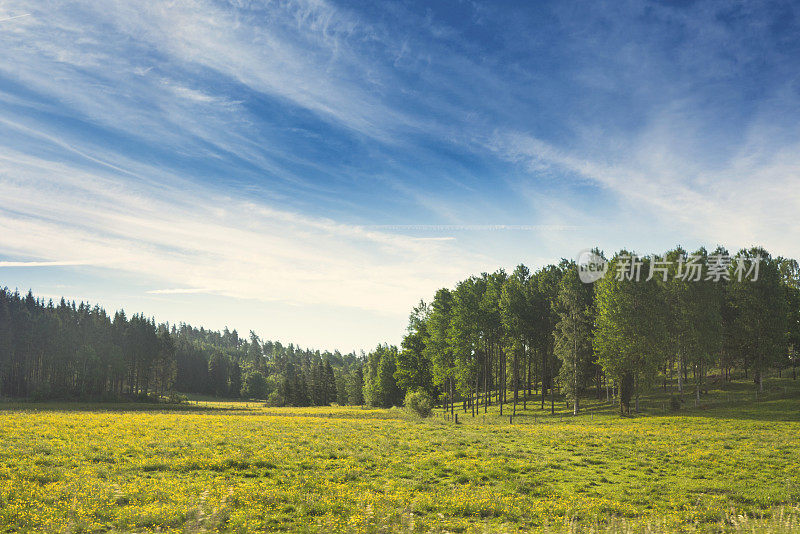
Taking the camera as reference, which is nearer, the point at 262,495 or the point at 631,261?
the point at 262,495

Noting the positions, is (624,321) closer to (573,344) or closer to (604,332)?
(604,332)

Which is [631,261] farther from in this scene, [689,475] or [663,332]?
[689,475]

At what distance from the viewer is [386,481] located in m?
21.5

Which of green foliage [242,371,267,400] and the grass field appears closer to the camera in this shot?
the grass field

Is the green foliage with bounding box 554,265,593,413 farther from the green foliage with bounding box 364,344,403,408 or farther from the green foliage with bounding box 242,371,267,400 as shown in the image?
the green foliage with bounding box 242,371,267,400

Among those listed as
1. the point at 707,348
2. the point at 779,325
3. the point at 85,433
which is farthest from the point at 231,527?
the point at 779,325

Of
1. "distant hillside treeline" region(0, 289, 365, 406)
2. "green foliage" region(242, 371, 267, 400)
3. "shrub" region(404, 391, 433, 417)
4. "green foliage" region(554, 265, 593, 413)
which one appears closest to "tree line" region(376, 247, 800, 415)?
"green foliage" region(554, 265, 593, 413)

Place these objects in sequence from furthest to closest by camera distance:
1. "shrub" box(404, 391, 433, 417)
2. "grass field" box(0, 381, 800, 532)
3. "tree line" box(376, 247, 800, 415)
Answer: "shrub" box(404, 391, 433, 417) → "tree line" box(376, 247, 800, 415) → "grass field" box(0, 381, 800, 532)

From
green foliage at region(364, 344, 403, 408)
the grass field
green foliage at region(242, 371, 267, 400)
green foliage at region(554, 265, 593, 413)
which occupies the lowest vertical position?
green foliage at region(242, 371, 267, 400)

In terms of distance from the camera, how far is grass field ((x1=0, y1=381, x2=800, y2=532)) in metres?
15.8

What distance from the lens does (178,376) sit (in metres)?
170

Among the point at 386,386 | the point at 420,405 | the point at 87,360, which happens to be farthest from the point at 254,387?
the point at 420,405

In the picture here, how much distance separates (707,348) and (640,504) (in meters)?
54.2

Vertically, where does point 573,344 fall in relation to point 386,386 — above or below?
above
